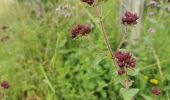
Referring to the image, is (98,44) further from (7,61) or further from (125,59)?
(125,59)

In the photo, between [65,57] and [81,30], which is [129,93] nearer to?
[81,30]

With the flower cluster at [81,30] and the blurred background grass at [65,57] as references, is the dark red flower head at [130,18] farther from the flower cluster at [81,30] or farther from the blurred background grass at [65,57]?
the blurred background grass at [65,57]

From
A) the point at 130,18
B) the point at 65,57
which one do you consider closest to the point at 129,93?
the point at 130,18

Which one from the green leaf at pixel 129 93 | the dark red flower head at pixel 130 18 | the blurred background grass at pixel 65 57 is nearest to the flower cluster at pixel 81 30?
the dark red flower head at pixel 130 18

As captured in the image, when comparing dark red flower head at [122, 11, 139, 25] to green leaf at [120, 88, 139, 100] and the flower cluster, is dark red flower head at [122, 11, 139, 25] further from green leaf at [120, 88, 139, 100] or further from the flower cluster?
green leaf at [120, 88, 139, 100]

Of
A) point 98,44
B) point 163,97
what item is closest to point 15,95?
point 98,44

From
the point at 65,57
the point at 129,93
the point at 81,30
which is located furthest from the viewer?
the point at 65,57

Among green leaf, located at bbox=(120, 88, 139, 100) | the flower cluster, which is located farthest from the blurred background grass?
green leaf, located at bbox=(120, 88, 139, 100)

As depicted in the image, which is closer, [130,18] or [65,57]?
[130,18]
